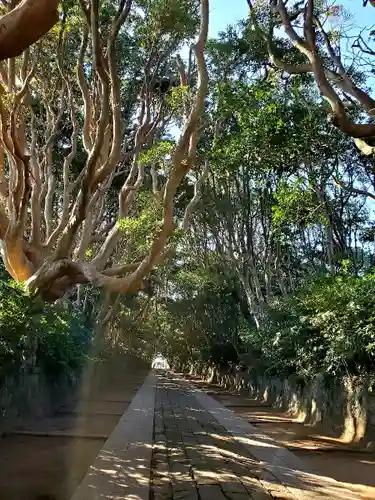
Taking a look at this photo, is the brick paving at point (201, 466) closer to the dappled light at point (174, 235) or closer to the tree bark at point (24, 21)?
the dappled light at point (174, 235)

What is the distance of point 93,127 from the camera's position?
43.9ft

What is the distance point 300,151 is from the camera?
1219 centimetres

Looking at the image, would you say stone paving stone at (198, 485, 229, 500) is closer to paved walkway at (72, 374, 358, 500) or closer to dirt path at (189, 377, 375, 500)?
paved walkway at (72, 374, 358, 500)

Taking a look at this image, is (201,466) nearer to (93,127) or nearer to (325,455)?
(325,455)

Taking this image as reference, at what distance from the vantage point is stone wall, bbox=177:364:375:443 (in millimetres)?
9805

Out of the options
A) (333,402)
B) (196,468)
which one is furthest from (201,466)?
(333,402)

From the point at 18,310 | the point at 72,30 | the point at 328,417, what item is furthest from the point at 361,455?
the point at 72,30

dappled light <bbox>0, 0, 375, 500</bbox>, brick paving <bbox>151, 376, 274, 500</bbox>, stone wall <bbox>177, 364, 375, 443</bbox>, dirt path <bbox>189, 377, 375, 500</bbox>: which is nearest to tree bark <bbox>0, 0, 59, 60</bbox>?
dappled light <bbox>0, 0, 375, 500</bbox>

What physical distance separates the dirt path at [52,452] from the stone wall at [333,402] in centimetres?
464

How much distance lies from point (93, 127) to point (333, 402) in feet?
27.7

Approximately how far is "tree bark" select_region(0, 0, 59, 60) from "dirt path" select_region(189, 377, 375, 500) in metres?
5.52

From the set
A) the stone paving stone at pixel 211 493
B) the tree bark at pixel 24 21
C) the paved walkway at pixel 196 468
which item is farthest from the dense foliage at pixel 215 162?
the tree bark at pixel 24 21

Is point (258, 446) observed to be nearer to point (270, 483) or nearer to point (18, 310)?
point (270, 483)

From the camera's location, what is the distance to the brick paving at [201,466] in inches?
241
